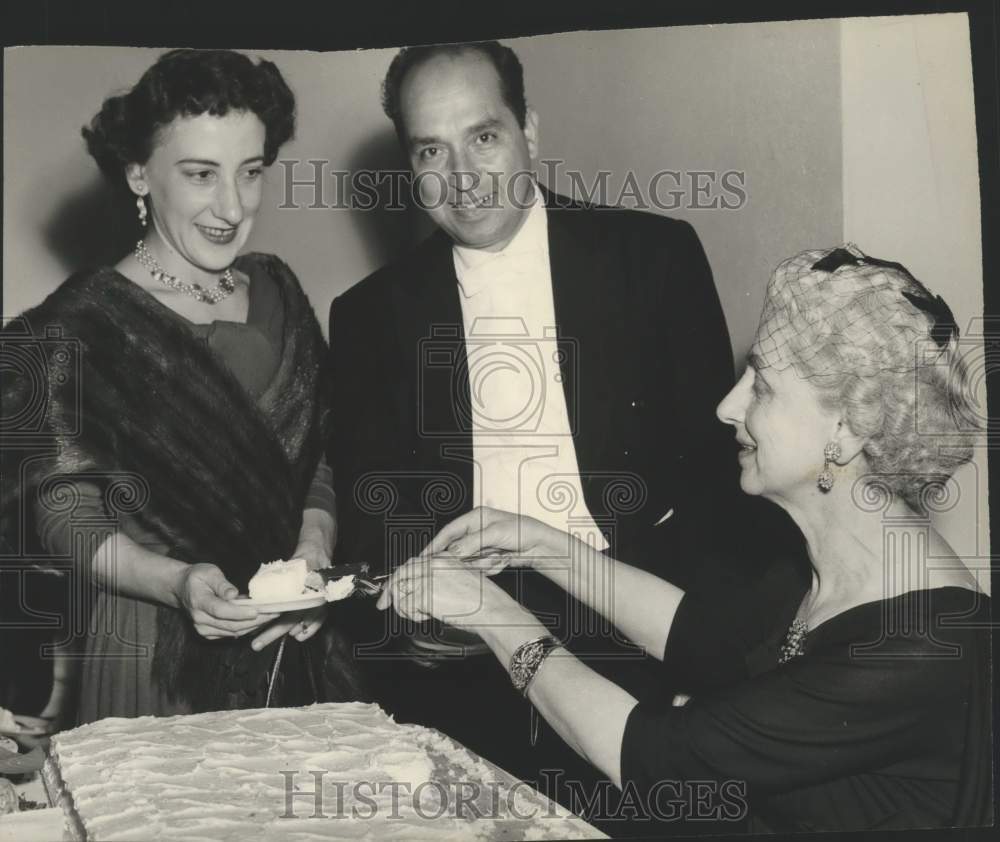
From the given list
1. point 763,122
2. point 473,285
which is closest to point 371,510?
point 473,285

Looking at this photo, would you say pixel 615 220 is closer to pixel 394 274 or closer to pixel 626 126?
pixel 626 126

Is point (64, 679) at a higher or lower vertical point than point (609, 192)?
lower

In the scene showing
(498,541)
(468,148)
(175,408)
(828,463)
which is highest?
Result: (468,148)

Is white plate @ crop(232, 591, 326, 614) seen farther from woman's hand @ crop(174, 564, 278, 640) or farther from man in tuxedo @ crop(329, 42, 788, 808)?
man in tuxedo @ crop(329, 42, 788, 808)

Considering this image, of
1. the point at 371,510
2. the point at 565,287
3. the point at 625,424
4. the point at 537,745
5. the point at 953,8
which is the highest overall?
the point at 953,8

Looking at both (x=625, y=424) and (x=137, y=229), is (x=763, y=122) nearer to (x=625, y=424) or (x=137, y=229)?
(x=625, y=424)

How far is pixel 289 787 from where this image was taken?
97.3 inches

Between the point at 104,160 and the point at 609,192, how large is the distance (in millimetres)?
1095

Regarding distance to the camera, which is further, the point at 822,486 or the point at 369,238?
the point at 369,238

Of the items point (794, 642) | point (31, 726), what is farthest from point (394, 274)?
point (31, 726)

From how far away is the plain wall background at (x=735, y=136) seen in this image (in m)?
2.76

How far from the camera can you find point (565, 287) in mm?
2777

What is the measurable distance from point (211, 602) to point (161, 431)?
38cm

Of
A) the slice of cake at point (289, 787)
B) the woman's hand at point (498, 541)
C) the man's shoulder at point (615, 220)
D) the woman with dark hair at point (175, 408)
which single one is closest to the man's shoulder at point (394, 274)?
the woman with dark hair at point (175, 408)
